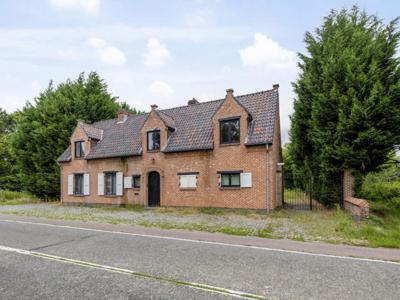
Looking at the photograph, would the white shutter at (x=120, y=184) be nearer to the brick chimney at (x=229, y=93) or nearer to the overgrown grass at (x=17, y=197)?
the brick chimney at (x=229, y=93)

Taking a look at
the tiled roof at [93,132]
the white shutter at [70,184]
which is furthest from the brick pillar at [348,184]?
the white shutter at [70,184]

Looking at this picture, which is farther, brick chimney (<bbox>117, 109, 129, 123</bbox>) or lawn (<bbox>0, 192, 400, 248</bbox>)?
brick chimney (<bbox>117, 109, 129, 123</bbox>)

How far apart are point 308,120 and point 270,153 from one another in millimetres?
3872

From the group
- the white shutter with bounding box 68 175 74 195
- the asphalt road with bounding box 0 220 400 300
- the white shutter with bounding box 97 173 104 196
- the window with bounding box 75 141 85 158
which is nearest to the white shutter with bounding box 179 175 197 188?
the white shutter with bounding box 97 173 104 196

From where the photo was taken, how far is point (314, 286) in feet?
15.7

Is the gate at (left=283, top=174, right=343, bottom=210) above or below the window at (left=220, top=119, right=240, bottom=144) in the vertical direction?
below

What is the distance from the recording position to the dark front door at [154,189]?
19016 mm

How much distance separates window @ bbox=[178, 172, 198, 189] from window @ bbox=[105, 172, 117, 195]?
6.23 meters

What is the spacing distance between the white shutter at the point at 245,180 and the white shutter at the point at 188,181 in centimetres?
320

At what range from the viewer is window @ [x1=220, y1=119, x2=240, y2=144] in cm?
1659

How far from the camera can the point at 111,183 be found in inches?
836

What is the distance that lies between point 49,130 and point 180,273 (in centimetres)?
2799

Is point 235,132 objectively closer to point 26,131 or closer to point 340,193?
point 340,193

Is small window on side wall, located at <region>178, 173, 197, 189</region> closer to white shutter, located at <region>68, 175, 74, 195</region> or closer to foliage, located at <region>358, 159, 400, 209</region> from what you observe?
foliage, located at <region>358, 159, 400, 209</region>
